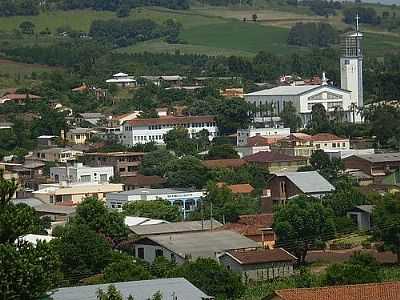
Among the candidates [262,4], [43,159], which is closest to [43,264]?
[43,159]

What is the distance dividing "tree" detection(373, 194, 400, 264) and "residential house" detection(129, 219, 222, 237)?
4.14 m

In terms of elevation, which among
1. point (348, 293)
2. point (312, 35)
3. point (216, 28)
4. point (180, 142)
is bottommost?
point (312, 35)

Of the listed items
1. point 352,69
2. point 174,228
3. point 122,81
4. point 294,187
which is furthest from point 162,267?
point 122,81

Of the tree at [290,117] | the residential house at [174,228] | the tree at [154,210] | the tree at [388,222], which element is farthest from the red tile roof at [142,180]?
the tree at [290,117]

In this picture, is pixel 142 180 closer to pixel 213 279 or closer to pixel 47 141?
pixel 47 141

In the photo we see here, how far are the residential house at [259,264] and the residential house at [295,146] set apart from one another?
→ 20.9m

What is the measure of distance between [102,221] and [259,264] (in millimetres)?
4269

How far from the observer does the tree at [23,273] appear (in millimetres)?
18203

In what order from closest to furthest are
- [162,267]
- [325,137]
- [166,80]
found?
[162,267]
[325,137]
[166,80]

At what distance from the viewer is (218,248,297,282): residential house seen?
30.5 metres

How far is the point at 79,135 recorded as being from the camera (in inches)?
2375

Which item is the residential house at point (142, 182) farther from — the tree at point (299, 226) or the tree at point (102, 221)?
the tree at point (102, 221)

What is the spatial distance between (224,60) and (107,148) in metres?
34.0

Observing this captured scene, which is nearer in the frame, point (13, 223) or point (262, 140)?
point (13, 223)
